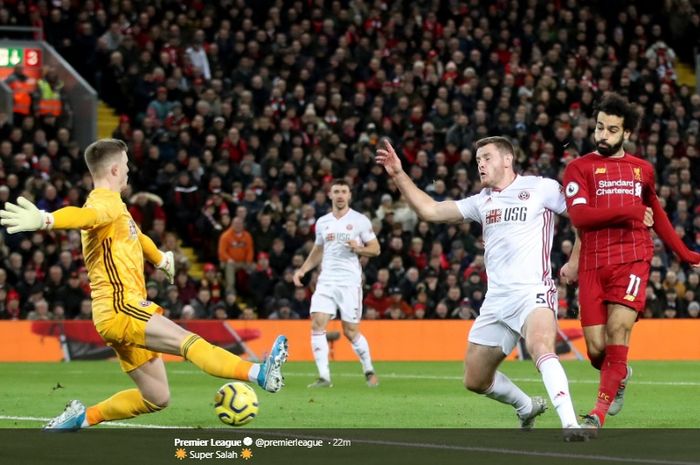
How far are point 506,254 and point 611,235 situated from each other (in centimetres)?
86

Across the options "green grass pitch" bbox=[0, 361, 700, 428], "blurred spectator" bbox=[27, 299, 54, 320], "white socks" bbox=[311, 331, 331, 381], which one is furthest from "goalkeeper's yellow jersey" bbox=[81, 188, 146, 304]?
"blurred spectator" bbox=[27, 299, 54, 320]

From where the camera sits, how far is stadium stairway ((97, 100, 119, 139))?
93.1ft

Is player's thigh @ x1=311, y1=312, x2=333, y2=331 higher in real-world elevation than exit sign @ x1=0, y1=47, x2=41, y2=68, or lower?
lower

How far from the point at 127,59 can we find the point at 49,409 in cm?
1502

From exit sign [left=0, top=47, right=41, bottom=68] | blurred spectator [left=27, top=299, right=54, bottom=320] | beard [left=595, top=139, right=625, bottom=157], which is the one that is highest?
exit sign [left=0, top=47, right=41, bottom=68]

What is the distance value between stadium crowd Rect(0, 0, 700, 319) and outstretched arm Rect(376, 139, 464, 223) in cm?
1364

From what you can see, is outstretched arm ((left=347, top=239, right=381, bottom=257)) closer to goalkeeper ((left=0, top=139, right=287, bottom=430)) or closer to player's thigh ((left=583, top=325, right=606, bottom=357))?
player's thigh ((left=583, top=325, right=606, bottom=357))

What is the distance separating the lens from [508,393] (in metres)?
10.1

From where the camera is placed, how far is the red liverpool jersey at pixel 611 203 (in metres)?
10.1

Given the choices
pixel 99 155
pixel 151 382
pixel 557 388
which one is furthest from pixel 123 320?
pixel 557 388

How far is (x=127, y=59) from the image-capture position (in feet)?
89.1

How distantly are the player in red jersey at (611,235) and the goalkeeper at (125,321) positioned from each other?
2.58m
